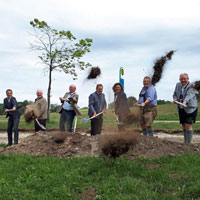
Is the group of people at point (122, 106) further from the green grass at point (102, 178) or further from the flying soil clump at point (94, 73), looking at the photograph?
the green grass at point (102, 178)

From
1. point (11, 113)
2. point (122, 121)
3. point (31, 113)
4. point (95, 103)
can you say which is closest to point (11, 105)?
point (11, 113)

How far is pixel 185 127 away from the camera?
27.6 ft

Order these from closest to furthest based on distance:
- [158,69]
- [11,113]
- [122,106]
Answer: [122,106], [158,69], [11,113]

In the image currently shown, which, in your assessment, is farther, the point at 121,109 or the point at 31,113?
the point at 31,113

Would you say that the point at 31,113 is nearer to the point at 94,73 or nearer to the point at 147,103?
the point at 94,73

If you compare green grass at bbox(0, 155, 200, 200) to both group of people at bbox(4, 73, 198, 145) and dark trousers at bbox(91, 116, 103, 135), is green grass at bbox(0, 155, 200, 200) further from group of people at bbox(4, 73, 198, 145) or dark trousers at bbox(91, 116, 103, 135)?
dark trousers at bbox(91, 116, 103, 135)

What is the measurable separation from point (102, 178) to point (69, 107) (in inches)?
182

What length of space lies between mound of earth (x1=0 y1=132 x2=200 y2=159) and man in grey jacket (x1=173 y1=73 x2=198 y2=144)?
651mm

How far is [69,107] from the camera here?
9.73m

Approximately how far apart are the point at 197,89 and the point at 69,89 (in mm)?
4012

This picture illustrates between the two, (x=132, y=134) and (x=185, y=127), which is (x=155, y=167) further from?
(x=185, y=127)

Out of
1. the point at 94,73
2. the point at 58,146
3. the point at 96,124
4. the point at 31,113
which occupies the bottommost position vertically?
the point at 58,146

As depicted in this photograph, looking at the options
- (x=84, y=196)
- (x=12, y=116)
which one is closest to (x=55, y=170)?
(x=84, y=196)

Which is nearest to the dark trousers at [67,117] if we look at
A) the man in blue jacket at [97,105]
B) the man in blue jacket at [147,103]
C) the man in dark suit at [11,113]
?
the man in blue jacket at [97,105]
